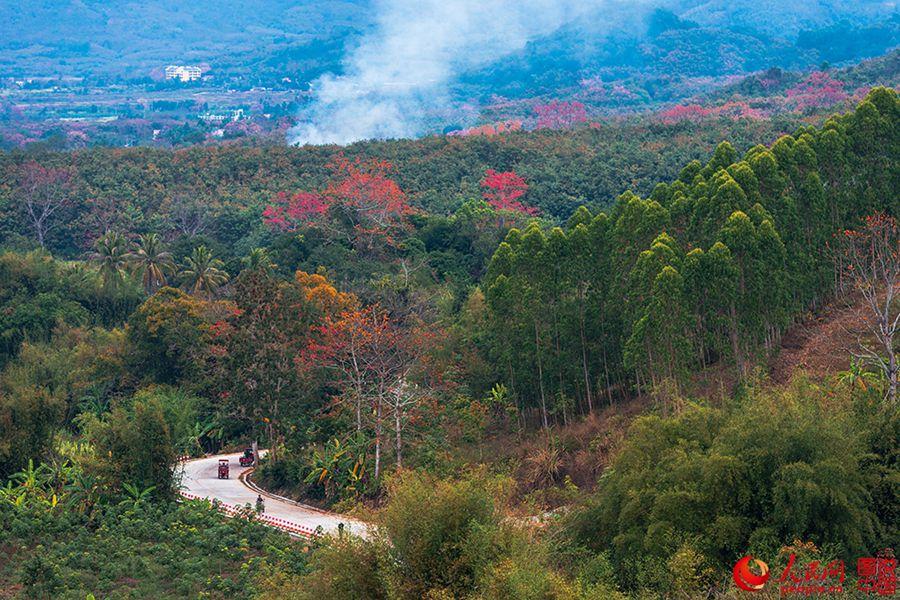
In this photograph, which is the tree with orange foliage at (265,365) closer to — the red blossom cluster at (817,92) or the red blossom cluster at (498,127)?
the red blossom cluster at (817,92)

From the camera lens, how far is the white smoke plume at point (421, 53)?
12438 cm

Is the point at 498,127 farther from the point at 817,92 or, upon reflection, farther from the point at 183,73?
the point at 183,73

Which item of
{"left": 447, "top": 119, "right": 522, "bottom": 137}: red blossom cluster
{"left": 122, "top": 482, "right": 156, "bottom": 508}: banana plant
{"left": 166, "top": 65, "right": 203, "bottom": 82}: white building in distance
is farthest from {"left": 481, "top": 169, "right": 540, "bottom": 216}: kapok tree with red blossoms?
{"left": 166, "top": 65, "right": 203, "bottom": 82}: white building in distance

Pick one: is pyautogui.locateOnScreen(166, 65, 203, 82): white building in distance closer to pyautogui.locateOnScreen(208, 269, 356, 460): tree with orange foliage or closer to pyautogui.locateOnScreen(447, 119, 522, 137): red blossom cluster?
pyautogui.locateOnScreen(447, 119, 522, 137): red blossom cluster

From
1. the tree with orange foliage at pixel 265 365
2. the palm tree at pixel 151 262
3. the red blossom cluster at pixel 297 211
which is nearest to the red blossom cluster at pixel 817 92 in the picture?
the red blossom cluster at pixel 297 211

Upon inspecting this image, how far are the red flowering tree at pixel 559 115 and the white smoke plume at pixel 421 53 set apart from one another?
44.9ft

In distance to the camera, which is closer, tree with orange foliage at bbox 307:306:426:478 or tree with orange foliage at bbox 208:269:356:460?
tree with orange foliage at bbox 307:306:426:478

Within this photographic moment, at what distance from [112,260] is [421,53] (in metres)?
127

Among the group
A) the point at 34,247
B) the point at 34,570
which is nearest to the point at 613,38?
the point at 34,247

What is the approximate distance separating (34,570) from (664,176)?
46.1 m

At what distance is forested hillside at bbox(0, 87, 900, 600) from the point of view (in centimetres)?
1748

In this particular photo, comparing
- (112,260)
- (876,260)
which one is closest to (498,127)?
(112,260)

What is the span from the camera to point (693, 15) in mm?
176750

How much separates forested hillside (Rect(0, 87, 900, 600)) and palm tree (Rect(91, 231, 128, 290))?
0.35 feet
